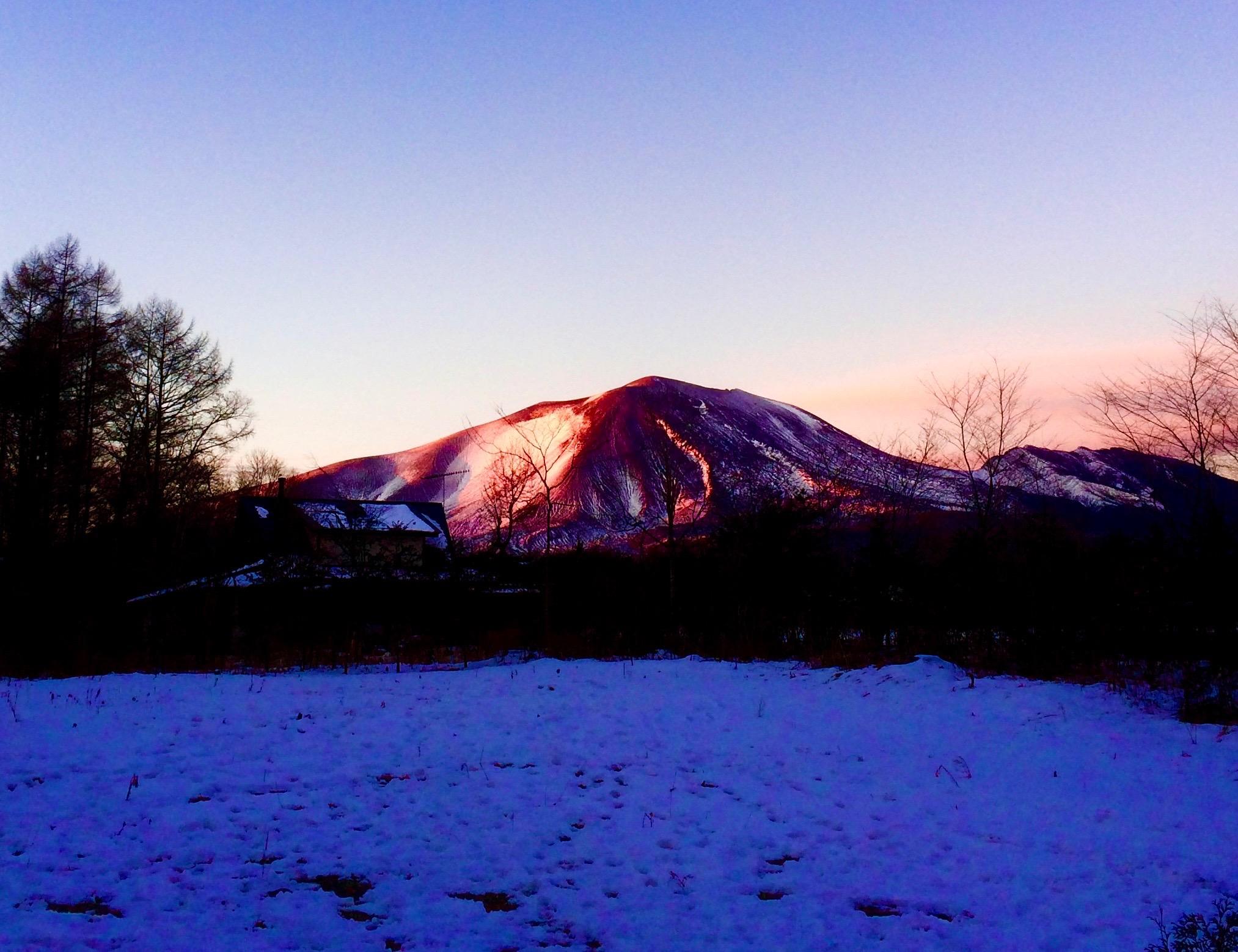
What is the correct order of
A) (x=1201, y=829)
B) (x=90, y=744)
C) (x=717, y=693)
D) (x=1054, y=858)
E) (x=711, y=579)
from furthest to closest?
(x=711, y=579), (x=717, y=693), (x=90, y=744), (x=1201, y=829), (x=1054, y=858)

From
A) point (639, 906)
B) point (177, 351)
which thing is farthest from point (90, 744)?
point (177, 351)

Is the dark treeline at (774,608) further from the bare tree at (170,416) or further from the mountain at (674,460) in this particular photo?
the mountain at (674,460)

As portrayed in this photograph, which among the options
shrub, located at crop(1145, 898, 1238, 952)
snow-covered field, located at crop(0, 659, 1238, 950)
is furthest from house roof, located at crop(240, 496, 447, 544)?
shrub, located at crop(1145, 898, 1238, 952)

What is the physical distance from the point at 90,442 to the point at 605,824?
2303cm

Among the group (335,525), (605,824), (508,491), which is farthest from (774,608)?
(335,525)

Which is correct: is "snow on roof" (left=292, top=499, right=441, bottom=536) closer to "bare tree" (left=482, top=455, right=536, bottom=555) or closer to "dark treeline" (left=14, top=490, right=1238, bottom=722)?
"bare tree" (left=482, top=455, right=536, bottom=555)

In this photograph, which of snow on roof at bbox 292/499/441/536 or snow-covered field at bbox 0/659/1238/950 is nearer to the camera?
snow-covered field at bbox 0/659/1238/950

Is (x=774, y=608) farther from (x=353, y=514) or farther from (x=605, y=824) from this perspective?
(x=353, y=514)

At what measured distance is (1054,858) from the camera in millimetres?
6074

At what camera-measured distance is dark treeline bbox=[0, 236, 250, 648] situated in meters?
21.7

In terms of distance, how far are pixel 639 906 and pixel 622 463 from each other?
365ft

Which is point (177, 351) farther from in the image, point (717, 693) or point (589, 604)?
point (717, 693)

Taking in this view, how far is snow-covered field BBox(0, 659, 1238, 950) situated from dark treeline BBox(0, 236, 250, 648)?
11.0 meters

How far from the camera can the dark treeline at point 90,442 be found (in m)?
21.7
